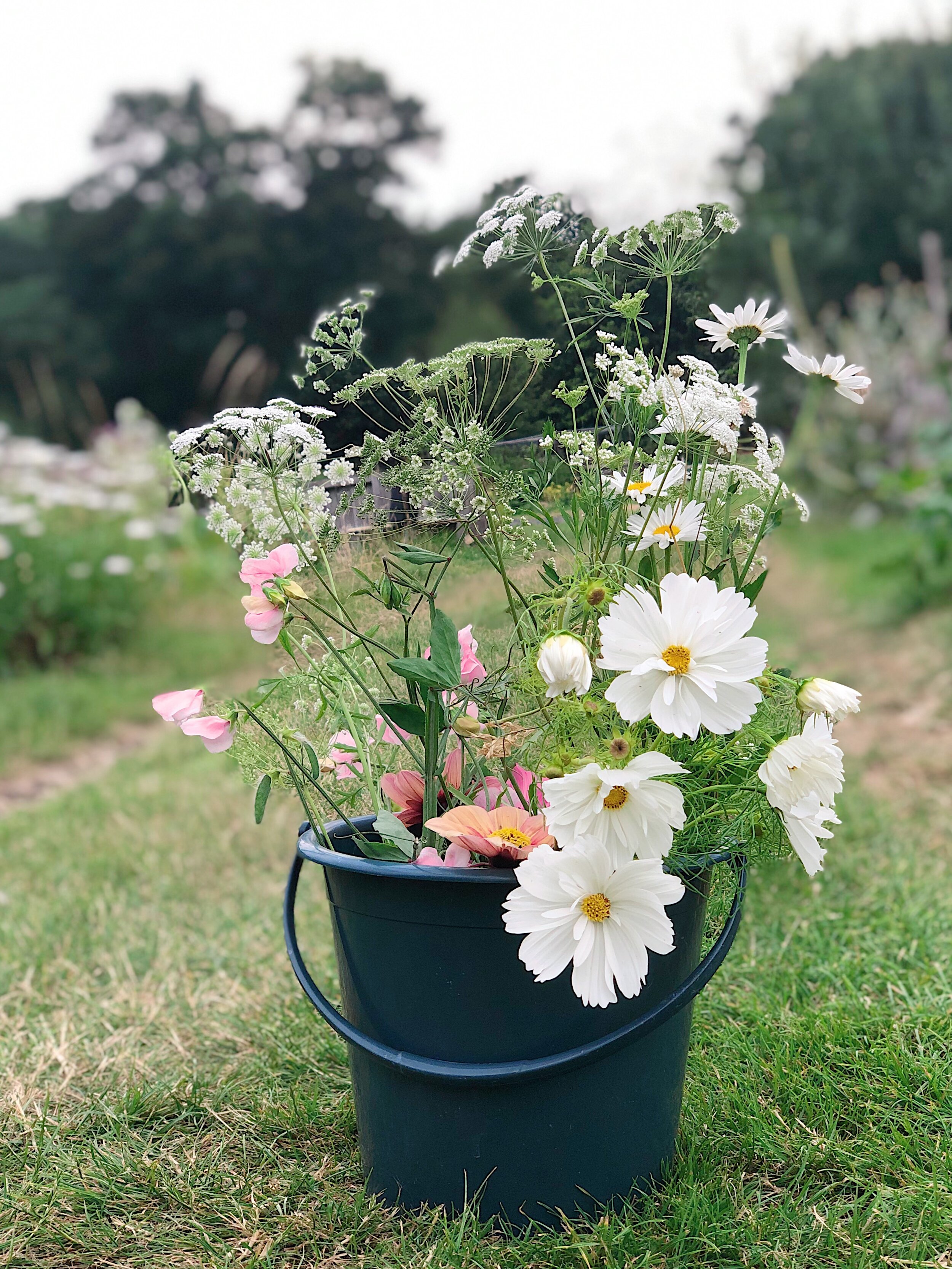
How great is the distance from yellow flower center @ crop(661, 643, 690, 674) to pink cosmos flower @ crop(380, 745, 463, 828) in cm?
32

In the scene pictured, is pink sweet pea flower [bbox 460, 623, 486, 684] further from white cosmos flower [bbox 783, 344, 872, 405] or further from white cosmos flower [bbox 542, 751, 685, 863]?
white cosmos flower [bbox 783, 344, 872, 405]

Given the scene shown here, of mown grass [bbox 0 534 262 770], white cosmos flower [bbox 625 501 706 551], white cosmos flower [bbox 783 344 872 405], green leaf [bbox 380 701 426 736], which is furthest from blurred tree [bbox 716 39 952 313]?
green leaf [bbox 380 701 426 736]

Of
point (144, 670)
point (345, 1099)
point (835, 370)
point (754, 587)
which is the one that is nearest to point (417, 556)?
point (754, 587)

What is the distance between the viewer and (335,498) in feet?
3.58

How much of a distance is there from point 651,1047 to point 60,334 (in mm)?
17920

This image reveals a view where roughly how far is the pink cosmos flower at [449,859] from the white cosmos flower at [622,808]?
0.41 ft

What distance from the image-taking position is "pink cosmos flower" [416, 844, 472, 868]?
976mm

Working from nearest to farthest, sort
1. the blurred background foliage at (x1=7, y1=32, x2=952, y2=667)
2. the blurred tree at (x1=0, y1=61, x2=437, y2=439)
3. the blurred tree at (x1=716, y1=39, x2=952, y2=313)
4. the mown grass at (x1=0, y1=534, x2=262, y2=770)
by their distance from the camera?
the mown grass at (x1=0, y1=534, x2=262, y2=770)
the blurred background foliage at (x1=7, y1=32, x2=952, y2=667)
the blurred tree at (x1=716, y1=39, x2=952, y2=313)
the blurred tree at (x1=0, y1=61, x2=437, y2=439)

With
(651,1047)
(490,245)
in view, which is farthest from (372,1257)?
(490,245)

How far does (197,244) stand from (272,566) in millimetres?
17667

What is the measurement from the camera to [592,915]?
2.93 ft

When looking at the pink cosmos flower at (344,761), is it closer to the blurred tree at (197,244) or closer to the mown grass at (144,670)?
the mown grass at (144,670)

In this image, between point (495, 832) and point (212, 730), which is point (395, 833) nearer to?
point (495, 832)

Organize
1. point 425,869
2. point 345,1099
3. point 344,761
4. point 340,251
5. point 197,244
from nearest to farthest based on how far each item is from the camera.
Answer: point 425,869
point 344,761
point 345,1099
point 197,244
point 340,251
